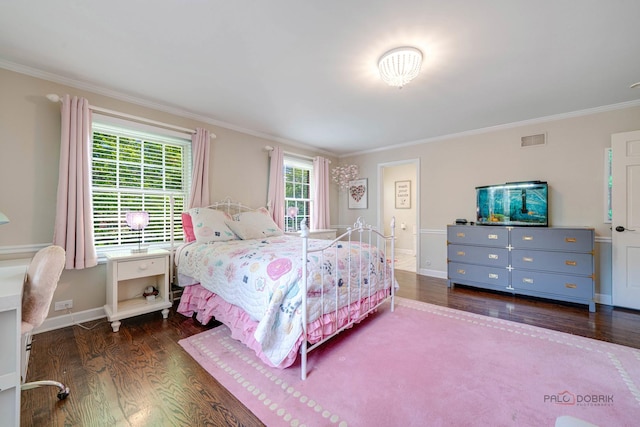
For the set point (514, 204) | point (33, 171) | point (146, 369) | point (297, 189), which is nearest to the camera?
point (146, 369)

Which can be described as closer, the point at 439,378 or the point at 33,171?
the point at 439,378

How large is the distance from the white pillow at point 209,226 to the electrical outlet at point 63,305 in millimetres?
1298

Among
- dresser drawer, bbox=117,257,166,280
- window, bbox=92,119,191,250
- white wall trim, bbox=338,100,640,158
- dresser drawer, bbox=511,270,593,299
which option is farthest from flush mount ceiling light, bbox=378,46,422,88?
dresser drawer, bbox=511,270,593,299

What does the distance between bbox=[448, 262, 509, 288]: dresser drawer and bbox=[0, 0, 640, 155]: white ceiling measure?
2.17 m

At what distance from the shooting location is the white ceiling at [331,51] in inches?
65.5

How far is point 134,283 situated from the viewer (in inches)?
113

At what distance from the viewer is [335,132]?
420 centimetres

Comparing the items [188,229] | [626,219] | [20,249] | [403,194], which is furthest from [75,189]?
[403,194]

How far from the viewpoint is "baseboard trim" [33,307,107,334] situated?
7.85 ft

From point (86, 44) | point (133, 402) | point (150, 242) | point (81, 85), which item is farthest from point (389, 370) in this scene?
point (81, 85)

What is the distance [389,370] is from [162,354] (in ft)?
5.86

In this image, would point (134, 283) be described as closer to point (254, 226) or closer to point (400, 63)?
point (254, 226)

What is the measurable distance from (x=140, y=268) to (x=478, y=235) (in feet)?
14.2

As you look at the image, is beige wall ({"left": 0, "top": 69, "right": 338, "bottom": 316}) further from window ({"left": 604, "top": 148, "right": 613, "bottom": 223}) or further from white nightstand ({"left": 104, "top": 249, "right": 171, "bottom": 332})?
window ({"left": 604, "top": 148, "right": 613, "bottom": 223})
